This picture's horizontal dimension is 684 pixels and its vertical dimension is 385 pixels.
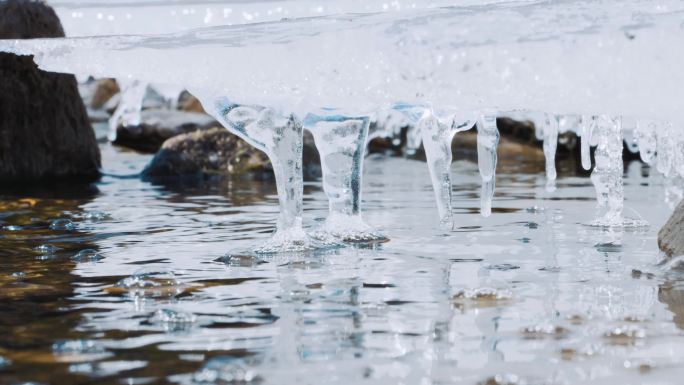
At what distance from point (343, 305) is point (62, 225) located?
11.2ft

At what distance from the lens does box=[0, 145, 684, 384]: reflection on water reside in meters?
3.43

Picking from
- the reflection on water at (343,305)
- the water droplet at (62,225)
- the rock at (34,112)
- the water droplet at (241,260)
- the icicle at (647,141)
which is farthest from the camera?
the rock at (34,112)

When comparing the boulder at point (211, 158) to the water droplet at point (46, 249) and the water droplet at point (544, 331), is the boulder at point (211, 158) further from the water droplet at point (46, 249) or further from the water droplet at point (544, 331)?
the water droplet at point (544, 331)

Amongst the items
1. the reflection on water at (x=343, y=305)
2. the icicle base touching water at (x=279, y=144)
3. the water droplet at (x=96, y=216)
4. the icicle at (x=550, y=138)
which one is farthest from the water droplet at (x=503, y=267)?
the water droplet at (x=96, y=216)

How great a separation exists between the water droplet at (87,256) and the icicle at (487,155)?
187 centimetres

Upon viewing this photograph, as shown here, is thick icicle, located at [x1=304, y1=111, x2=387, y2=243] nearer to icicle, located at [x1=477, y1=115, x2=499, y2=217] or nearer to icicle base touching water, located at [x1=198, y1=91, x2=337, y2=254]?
icicle base touching water, located at [x1=198, y1=91, x2=337, y2=254]

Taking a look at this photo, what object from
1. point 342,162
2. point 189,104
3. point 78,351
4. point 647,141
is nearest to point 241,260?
point 342,162

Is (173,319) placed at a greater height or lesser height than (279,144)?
lesser

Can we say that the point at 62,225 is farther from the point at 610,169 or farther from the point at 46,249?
the point at 610,169

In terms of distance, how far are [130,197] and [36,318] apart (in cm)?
531

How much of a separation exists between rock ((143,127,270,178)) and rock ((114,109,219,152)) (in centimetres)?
280

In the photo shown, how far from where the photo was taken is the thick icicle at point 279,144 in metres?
5.91

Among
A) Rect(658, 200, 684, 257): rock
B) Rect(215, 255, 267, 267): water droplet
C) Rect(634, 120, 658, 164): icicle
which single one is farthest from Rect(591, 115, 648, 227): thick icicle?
Rect(215, 255, 267, 267): water droplet

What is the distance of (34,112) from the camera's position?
37.1ft
